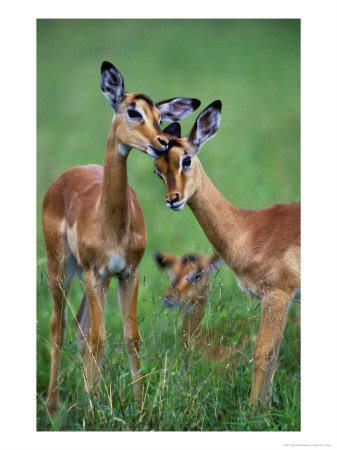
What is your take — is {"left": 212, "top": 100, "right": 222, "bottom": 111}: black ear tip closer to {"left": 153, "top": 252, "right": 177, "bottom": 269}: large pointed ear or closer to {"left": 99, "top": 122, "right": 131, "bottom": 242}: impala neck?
{"left": 99, "top": 122, "right": 131, "bottom": 242}: impala neck

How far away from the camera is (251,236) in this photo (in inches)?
153

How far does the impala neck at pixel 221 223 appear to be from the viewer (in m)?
3.85

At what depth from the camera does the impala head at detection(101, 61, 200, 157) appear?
3.46 m

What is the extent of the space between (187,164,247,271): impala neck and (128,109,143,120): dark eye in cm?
50

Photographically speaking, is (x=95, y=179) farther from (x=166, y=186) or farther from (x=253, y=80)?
(x=253, y=80)

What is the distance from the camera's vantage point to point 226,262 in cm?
393

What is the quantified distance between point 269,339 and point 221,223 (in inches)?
25.0

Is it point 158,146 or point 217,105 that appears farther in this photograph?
point 217,105

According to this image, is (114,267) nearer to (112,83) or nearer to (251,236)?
(251,236)

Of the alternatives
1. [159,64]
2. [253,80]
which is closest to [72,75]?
[159,64]

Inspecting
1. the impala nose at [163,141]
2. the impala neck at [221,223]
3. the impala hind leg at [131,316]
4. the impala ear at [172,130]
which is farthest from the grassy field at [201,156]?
the impala nose at [163,141]

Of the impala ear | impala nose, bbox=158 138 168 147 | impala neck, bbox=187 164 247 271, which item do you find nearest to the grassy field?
impala neck, bbox=187 164 247 271

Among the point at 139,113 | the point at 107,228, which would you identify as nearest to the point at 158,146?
the point at 139,113
